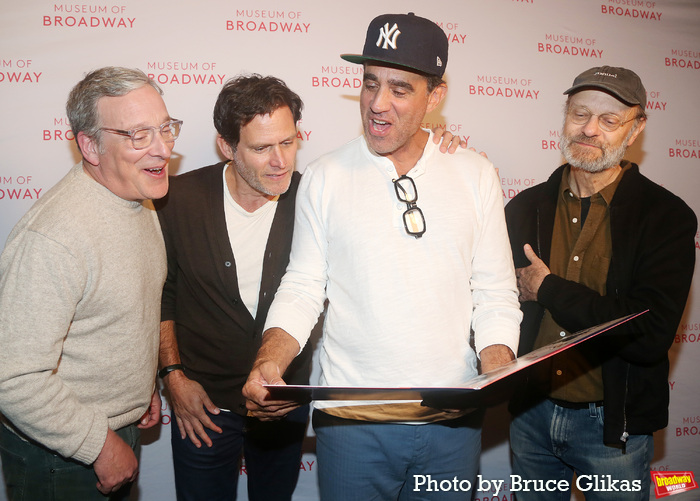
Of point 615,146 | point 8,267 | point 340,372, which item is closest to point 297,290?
point 340,372

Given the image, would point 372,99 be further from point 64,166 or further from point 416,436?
point 64,166

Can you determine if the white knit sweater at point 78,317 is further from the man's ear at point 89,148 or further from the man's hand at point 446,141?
the man's hand at point 446,141

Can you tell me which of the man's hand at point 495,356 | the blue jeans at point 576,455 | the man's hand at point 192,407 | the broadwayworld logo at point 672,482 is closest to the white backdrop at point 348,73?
the broadwayworld logo at point 672,482

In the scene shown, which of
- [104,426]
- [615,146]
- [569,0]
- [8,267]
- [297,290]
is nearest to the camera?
[8,267]

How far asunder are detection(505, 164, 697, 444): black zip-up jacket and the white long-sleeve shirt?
329 millimetres

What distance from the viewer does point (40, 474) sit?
5.18 feet

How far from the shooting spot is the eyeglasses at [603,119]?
196cm

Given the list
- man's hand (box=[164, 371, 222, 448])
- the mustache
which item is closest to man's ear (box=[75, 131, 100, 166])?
man's hand (box=[164, 371, 222, 448])

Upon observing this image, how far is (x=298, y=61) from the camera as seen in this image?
269 cm

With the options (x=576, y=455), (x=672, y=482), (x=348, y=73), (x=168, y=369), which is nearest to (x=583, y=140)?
(x=576, y=455)

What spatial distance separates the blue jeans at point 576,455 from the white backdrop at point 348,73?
93 cm

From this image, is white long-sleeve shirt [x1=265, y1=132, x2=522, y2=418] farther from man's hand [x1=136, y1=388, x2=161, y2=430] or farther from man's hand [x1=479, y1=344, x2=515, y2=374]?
man's hand [x1=136, y1=388, x2=161, y2=430]

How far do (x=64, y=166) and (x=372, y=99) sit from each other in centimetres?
169

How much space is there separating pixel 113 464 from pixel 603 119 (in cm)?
201
